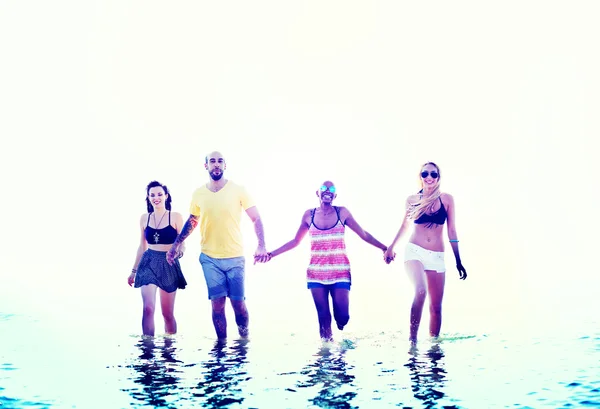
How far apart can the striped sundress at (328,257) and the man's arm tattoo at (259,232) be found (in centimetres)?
96

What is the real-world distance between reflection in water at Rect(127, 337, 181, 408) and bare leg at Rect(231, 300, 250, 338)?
3.63 ft

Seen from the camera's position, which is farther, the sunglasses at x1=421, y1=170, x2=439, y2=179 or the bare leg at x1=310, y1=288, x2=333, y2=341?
the sunglasses at x1=421, y1=170, x2=439, y2=179

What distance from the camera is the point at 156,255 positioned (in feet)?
42.3

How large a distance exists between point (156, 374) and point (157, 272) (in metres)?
2.93

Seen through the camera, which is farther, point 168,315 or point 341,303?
point 168,315

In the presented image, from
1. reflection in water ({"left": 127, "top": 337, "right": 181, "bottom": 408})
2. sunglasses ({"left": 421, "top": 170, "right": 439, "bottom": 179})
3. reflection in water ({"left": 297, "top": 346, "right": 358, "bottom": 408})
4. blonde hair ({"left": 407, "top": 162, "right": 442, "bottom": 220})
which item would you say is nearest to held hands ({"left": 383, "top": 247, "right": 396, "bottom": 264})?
blonde hair ({"left": 407, "top": 162, "right": 442, "bottom": 220})

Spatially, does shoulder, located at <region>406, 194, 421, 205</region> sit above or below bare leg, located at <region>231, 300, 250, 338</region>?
above

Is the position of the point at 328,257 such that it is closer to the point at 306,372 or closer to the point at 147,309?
the point at 306,372

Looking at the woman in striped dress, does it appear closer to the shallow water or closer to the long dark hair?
the shallow water

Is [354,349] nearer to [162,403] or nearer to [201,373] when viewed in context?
[201,373]

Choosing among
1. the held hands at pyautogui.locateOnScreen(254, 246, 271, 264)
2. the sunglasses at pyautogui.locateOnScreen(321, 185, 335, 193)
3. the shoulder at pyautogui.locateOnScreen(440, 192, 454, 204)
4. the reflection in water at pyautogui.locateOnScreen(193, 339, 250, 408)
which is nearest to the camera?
the reflection in water at pyautogui.locateOnScreen(193, 339, 250, 408)

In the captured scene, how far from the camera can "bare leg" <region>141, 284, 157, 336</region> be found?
12.8 meters

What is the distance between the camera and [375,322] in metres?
18.1

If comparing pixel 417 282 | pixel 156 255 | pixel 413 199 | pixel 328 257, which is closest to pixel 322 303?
pixel 328 257
